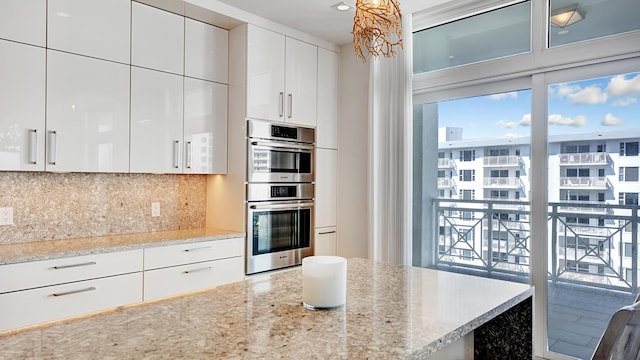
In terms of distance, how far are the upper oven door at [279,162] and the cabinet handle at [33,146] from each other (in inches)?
54.1

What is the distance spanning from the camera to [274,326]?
3.84ft

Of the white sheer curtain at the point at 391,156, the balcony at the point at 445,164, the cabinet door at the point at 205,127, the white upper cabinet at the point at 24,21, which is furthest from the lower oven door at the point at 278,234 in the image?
the white upper cabinet at the point at 24,21

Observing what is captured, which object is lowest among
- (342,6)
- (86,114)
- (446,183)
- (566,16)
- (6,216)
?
(6,216)

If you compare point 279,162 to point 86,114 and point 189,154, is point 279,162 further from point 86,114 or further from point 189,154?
point 86,114

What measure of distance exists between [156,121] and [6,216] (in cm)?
108

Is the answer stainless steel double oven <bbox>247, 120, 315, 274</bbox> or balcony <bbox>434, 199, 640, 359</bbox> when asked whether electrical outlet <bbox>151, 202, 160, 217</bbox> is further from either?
balcony <bbox>434, 199, 640, 359</bbox>

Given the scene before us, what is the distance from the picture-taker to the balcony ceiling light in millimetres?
2812

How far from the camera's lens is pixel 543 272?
2955mm

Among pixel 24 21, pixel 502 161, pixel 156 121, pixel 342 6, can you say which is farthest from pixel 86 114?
pixel 502 161

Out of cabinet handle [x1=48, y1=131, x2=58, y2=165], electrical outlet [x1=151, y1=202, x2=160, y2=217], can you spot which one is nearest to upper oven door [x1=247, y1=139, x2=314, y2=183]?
electrical outlet [x1=151, y1=202, x2=160, y2=217]

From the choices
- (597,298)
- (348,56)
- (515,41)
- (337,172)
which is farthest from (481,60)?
(597,298)

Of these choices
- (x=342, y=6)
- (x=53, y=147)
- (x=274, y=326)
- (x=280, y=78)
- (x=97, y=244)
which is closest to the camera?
(x=274, y=326)

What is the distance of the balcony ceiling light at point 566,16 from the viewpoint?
2812 millimetres

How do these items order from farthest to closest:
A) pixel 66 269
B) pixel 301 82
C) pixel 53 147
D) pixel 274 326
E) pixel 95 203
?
pixel 301 82, pixel 95 203, pixel 53 147, pixel 66 269, pixel 274 326
